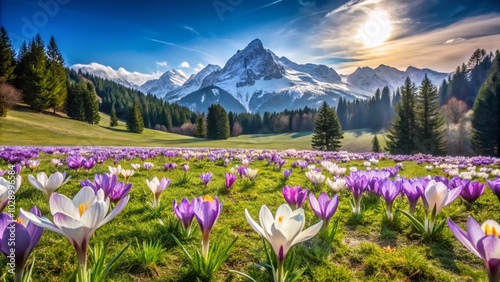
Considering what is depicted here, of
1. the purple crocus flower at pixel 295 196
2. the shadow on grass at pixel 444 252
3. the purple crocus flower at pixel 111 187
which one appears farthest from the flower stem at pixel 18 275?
the shadow on grass at pixel 444 252

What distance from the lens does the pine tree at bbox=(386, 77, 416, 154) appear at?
1748 inches

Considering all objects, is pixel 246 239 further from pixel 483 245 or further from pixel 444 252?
pixel 483 245

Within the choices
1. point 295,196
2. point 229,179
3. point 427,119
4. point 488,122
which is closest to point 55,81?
point 229,179

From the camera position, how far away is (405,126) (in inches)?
1772

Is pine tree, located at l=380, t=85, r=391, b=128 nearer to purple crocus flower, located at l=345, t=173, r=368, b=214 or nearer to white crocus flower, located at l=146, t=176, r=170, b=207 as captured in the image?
purple crocus flower, located at l=345, t=173, r=368, b=214

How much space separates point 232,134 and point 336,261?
390 ft

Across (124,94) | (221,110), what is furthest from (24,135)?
(124,94)

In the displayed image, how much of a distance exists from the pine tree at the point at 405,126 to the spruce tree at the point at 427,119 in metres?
0.79

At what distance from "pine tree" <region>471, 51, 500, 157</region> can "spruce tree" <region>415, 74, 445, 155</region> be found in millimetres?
4962

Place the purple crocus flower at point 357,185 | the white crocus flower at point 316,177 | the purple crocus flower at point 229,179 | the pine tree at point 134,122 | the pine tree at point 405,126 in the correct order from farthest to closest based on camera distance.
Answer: the pine tree at point 134,122, the pine tree at point 405,126, the purple crocus flower at point 229,179, the white crocus flower at point 316,177, the purple crocus flower at point 357,185

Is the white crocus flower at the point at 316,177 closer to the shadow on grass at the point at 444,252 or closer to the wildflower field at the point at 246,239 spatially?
the wildflower field at the point at 246,239

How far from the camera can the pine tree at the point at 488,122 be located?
40.6 m

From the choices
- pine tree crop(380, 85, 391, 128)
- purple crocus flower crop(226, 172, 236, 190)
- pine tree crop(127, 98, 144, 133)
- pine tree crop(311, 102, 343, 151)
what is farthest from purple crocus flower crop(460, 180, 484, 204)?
pine tree crop(380, 85, 391, 128)

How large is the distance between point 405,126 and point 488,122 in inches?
454
